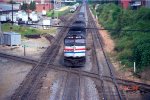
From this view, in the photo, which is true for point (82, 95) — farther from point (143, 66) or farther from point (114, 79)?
point (143, 66)

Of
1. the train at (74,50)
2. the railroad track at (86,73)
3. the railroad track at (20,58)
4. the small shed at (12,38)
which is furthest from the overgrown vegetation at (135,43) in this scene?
the small shed at (12,38)

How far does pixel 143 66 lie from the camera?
89.3 ft

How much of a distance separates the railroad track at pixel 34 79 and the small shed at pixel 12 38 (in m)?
4.32

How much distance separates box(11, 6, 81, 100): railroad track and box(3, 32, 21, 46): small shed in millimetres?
4316

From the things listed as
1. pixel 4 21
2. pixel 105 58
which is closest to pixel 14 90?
pixel 105 58

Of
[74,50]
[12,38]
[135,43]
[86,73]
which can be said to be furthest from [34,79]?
[12,38]

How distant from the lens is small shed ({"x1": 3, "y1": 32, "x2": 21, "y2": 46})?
4100 centimetres

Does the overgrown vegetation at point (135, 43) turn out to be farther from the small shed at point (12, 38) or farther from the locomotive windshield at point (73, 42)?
the small shed at point (12, 38)

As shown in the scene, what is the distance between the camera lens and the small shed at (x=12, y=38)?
135 ft

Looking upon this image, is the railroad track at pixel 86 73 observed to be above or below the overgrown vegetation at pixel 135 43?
below

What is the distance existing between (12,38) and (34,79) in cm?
1601

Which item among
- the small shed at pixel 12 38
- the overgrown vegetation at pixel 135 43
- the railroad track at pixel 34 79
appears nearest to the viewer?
the railroad track at pixel 34 79

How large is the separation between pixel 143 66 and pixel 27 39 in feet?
74.9

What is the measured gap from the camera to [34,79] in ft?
84.3
